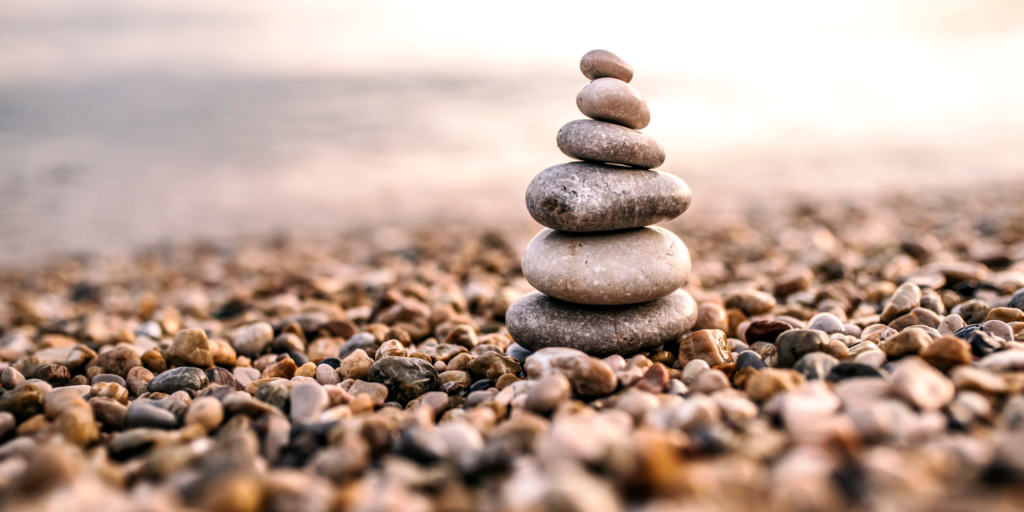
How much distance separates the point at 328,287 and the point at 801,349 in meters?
4.13

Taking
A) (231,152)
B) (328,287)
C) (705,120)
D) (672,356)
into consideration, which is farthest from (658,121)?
(672,356)

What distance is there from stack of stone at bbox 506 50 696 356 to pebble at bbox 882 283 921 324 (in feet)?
3.76

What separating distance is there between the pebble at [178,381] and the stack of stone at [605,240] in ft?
5.49

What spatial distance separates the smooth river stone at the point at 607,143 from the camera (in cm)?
334

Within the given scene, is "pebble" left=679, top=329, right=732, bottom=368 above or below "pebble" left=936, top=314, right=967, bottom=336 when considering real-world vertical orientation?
below

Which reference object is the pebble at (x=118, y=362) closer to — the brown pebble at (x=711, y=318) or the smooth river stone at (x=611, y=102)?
the smooth river stone at (x=611, y=102)

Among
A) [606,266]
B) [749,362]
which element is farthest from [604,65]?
[749,362]

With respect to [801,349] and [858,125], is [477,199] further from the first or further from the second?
[858,125]

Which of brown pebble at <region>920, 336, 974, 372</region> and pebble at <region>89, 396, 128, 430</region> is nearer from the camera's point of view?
brown pebble at <region>920, 336, 974, 372</region>

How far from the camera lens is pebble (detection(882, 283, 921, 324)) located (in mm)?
3529

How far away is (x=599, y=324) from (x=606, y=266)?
1.06 feet

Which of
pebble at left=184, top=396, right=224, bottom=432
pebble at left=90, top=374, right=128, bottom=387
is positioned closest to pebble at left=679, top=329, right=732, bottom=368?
pebble at left=184, top=396, right=224, bottom=432

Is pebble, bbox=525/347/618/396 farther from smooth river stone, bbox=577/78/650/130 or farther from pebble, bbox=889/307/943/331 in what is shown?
pebble, bbox=889/307/943/331

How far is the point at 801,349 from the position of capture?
2.75m
